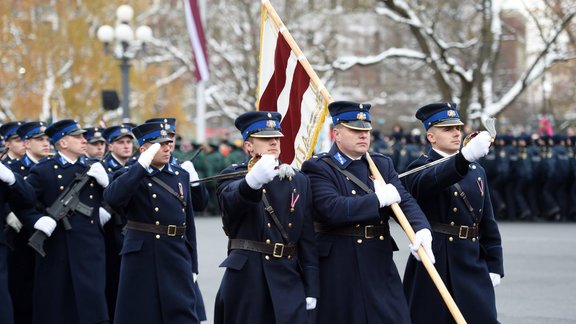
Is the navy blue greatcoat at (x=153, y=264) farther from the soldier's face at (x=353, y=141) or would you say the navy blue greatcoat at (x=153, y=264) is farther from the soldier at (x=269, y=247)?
the soldier's face at (x=353, y=141)

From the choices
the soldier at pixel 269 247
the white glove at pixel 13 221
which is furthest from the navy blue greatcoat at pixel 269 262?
the white glove at pixel 13 221

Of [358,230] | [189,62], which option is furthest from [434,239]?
[189,62]

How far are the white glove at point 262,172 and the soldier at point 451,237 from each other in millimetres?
1526

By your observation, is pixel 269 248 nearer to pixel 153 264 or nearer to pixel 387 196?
pixel 387 196

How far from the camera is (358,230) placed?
695 cm

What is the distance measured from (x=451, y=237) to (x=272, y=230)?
155 cm

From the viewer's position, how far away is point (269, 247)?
6801 millimetres

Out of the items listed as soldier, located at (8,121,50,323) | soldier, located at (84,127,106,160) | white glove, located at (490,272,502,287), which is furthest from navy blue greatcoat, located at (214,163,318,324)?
soldier, located at (84,127,106,160)

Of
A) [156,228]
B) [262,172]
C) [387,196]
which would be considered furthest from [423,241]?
[156,228]

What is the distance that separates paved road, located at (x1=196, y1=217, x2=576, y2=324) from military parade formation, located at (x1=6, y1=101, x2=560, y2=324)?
2.01m

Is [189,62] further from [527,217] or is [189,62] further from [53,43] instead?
[527,217]

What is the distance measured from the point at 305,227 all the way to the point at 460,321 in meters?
1.21

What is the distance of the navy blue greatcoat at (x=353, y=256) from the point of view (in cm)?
683

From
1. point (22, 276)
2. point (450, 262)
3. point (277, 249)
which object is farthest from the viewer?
point (22, 276)
